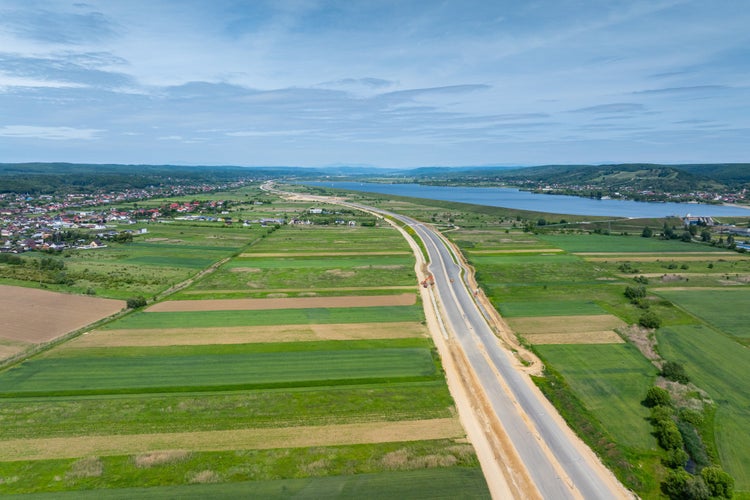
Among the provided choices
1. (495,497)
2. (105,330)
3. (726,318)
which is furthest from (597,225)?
(105,330)

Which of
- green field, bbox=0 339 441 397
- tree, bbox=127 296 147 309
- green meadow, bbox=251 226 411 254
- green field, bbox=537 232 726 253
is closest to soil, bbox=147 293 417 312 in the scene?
tree, bbox=127 296 147 309

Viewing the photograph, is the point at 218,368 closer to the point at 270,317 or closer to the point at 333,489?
the point at 270,317

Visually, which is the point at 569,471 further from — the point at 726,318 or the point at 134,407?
the point at 726,318

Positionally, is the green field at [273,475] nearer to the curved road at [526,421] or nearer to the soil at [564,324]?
the curved road at [526,421]

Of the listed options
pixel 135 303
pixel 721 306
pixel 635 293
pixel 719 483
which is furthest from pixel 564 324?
pixel 135 303

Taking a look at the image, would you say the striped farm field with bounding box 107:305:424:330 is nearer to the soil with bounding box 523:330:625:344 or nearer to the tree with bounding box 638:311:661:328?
the soil with bounding box 523:330:625:344

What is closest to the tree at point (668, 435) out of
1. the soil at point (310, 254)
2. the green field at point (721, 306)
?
the green field at point (721, 306)
